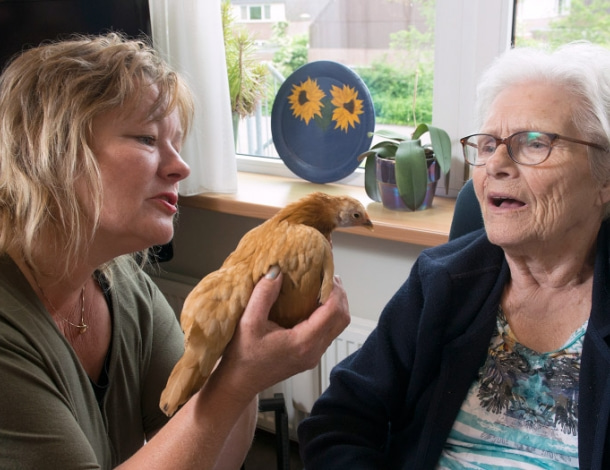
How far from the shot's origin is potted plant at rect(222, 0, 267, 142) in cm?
235

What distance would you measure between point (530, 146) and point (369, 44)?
1178mm

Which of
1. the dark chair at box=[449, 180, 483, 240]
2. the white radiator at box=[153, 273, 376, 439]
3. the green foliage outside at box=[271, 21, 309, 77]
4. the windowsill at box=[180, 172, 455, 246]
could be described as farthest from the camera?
the green foliage outside at box=[271, 21, 309, 77]

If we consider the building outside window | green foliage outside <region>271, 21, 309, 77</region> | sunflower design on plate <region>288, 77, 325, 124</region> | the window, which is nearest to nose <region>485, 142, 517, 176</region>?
the building outside window

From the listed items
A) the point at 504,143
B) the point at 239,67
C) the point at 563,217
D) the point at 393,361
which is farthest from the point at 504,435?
the point at 239,67

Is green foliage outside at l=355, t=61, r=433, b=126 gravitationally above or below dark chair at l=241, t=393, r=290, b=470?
above

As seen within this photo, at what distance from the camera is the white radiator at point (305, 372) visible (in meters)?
1.97

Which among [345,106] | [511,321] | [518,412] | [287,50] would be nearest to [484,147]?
[511,321]

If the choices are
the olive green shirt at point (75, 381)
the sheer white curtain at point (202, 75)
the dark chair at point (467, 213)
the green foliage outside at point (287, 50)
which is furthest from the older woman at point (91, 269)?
the green foliage outside at point (287, 50)

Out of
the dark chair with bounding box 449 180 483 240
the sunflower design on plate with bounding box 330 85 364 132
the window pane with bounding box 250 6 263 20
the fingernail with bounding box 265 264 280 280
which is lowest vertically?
the dark chair with bounding box 449 180 483 240

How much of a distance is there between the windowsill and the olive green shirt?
662 millimetres

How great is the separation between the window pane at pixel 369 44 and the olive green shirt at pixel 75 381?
45.2 inches

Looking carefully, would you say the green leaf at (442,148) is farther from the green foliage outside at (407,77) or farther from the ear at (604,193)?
the ear at (604,193)

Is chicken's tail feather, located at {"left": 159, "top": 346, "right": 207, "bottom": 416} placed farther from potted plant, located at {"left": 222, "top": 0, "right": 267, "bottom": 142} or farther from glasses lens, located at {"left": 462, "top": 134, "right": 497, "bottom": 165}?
potted plant, located at {"left": 222, "top": 0, "right": 267, "bottom": 142}

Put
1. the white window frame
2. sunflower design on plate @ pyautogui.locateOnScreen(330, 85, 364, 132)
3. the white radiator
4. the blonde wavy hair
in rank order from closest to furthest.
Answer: the blonde wavy hair < the white window frame < the white radiator < sunflower design on plate @ pyautogui.locateOnScreen(330, 85, 364, 132)
